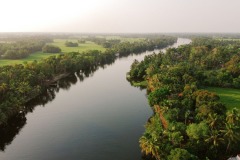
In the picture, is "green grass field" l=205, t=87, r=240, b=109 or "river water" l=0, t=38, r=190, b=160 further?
"green grass field" l=205, t=87, r=240, b=109

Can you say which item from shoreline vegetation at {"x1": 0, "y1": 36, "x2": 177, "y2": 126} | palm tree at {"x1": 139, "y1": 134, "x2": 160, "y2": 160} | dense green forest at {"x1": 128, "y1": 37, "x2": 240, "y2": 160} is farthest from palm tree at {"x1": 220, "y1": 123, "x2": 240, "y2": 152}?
shoreline vegetation at {"x1": 0, "y1": 36, "x2": 177, "y2": 126}

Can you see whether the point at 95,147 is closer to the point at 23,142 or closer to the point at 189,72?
the point at 23,142

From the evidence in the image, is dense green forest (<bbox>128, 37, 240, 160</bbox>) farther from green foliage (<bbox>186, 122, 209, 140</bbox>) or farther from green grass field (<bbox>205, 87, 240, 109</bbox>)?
green grass field (<bbox>205, 87, 240, 109</bbox>)

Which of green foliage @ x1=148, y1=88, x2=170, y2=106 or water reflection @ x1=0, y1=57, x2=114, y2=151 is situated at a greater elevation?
green foliage @ x1=148, y1=88, x2=170, y2=106

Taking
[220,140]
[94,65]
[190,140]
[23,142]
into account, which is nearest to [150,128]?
[190,140]

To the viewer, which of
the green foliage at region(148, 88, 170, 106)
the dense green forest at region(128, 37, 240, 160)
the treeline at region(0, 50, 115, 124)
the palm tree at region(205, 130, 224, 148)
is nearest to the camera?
the palm tree at region(205, 130, 224, 148)

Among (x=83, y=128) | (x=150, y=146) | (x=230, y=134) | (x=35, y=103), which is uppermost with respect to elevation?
(x=230, y=134)

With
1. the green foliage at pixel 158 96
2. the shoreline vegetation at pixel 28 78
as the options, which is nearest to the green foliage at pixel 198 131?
the green foliage at pixel 158 96

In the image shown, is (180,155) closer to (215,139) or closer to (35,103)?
(215,139)

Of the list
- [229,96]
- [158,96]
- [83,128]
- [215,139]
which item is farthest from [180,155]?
[229,96]
